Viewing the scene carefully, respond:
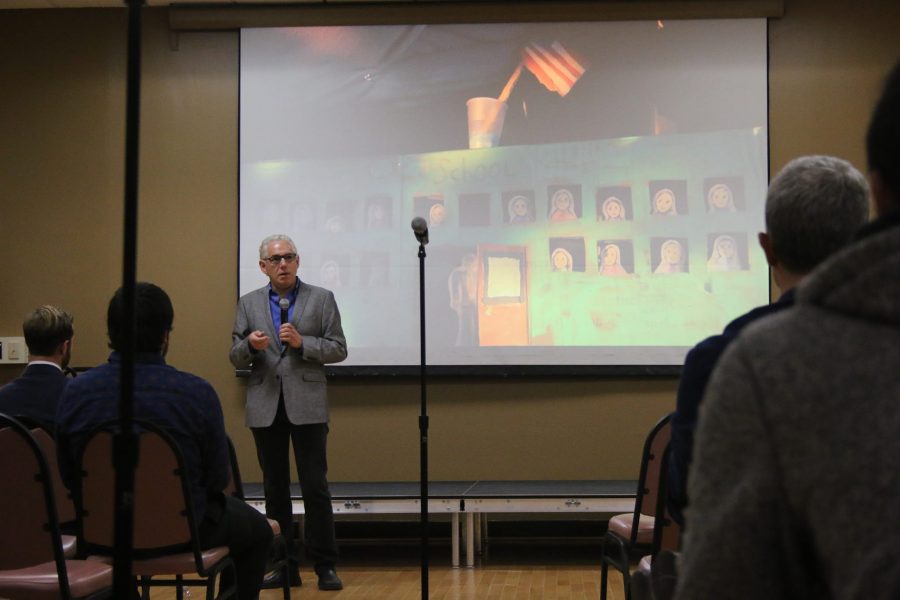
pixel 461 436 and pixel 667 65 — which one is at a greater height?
pixel 667 65

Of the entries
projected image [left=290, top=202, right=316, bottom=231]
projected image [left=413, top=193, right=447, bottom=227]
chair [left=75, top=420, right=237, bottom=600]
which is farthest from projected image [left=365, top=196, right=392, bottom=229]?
chair [left=75, top=420, right=237, bottom=600]

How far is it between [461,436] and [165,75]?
2764 mm

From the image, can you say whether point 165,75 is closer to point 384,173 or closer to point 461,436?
point 384,173

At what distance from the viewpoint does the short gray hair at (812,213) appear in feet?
5.42

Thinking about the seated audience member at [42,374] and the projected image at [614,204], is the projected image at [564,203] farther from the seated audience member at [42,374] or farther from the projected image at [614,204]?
the seated audience member at [42,374]

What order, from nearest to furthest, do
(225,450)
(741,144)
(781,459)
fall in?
(781,459) < (225,450) < (741,144)

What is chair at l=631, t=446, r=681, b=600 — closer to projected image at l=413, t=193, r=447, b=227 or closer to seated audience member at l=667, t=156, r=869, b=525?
seated audience member at l=667, t=156, r=869, b=525

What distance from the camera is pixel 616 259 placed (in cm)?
581

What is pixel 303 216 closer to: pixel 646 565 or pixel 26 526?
pixel 26 526

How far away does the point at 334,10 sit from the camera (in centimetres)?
600

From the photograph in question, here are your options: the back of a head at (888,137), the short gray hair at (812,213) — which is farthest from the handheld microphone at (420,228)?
the back of a head at (888,137)

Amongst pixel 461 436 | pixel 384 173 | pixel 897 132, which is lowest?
pixel 461 436

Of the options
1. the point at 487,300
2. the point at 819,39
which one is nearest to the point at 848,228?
the point at 487,300

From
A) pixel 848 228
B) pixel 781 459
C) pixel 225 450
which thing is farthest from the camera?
pixel 225 450
